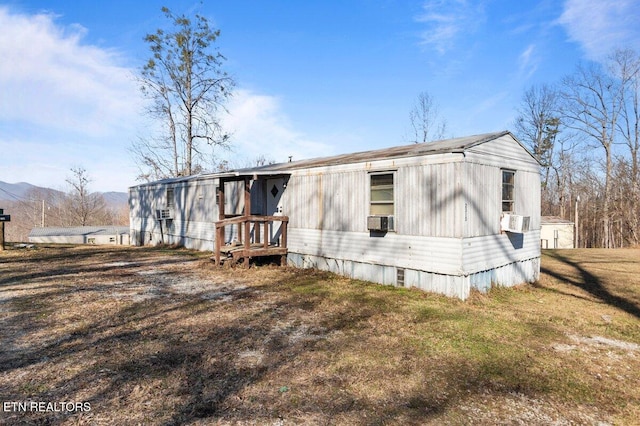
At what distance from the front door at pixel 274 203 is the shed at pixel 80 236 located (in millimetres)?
23989

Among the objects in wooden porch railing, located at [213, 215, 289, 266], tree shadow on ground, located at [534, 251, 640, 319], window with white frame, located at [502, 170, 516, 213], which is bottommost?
tree shadow on ground, located at [534, 251, 640, 319]

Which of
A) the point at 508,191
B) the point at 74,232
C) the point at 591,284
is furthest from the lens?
the point at 74,232

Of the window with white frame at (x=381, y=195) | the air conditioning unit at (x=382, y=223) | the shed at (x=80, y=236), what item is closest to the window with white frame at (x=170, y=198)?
the window with white frame at (x=381, y=195)

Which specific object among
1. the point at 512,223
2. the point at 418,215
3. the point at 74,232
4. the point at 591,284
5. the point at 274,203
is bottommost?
the point at 591,284

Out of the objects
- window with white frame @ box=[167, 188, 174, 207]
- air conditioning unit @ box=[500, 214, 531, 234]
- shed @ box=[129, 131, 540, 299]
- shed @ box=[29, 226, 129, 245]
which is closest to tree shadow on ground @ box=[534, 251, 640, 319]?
shed @ box=[129, 131, 540, 299]

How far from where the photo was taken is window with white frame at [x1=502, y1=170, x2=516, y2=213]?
8.90 m

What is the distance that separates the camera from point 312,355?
4.66 metres

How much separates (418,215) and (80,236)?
31.5 metres

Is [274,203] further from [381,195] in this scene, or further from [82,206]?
[82,206]

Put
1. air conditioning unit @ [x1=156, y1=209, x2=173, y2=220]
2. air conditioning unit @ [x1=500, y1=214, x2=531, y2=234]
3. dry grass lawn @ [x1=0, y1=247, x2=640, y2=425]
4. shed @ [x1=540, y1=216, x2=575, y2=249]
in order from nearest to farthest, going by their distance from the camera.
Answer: dry grass lawn @ [x1=0, y1=247, x2=640, y2=425] < air conditioning unit @ [x1=500, y1=214, x2=531, y2=234] < air conditioning unit @ [x1=156, y1=209, x2=173, y2=220] < shed @ [x1=540, y1=216, x2=575, y2=249]

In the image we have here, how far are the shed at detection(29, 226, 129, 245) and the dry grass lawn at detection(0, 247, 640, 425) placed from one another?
2474cm

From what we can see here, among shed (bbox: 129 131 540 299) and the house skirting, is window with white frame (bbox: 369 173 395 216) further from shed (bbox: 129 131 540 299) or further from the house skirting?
the house skirting

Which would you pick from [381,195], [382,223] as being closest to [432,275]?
[382,223]

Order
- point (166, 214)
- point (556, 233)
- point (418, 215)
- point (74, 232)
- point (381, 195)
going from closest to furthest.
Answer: point (418, 215) < point (381, 195) < point (166, 214) < point (556, 233) < point (74, 232)
